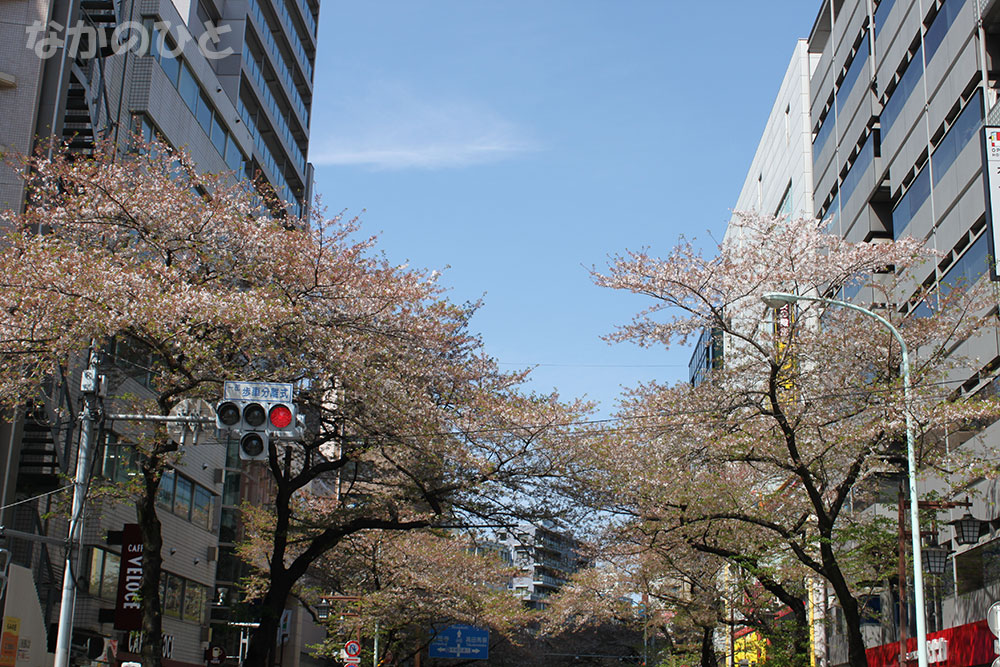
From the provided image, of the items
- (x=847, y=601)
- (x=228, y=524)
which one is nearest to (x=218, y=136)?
(x=228, y=524)

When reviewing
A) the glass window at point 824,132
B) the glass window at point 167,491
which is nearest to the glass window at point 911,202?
the glass window at point 824,132

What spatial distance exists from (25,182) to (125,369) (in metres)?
6.29

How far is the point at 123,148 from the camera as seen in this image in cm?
3173

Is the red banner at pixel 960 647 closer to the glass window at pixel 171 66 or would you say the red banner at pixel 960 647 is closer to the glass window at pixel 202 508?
the glass window at pixel 202 508

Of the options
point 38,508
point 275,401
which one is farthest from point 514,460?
point 38,508

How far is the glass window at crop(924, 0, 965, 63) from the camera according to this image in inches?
1109

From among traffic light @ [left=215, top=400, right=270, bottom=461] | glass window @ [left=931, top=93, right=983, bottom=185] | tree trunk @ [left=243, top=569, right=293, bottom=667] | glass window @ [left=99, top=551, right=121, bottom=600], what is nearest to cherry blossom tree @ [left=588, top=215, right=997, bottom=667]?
glass window @ [left=931, top=93, right=983, bottom=185]

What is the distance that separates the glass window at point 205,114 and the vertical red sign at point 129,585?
18.2 m

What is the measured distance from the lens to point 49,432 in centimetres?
2716

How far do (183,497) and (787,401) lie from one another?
993 inches

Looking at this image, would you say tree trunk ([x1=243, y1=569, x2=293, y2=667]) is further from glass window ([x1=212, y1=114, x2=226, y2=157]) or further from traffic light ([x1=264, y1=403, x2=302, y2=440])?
glass window ([x1=212, y1=114, x2=226, y2=157])

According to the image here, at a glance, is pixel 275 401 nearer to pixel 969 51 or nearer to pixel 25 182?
pixel 25 182

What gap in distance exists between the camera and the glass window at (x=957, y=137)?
2658cm

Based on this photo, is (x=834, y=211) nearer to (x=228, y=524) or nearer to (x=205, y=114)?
(x=205, y=114)
